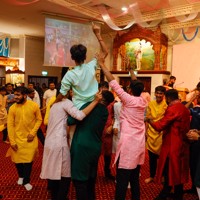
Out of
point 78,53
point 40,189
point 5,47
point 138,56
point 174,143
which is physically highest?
point 5,47

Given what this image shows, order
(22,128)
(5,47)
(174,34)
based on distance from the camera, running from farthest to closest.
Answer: (5,47) → (174,34) → (22,128)

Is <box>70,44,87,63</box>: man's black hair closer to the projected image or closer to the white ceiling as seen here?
the white ceiling

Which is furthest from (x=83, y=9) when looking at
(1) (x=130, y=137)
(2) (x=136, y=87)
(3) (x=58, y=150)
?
(3) (x=58, y=150)

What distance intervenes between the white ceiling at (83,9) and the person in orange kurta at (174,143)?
5.64 m

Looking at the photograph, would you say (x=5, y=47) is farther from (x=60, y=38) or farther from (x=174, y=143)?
(x=174, y=143)

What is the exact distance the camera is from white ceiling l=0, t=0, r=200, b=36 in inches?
319

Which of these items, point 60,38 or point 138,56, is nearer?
point 60,38

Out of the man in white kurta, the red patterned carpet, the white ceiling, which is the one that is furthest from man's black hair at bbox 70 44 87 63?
the white ceiling

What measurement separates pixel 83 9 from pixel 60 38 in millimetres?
1250

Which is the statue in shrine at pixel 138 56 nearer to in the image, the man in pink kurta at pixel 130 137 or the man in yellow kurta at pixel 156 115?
the man in yellow kurta at pixel 156 115

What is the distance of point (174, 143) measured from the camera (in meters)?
2.76

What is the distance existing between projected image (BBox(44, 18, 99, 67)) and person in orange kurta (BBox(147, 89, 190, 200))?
6513mm

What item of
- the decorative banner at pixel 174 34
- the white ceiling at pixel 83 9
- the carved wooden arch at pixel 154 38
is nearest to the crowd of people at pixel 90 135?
the white ceiling at pixel 83 9

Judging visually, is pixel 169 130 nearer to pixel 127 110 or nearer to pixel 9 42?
pixel 127 110
